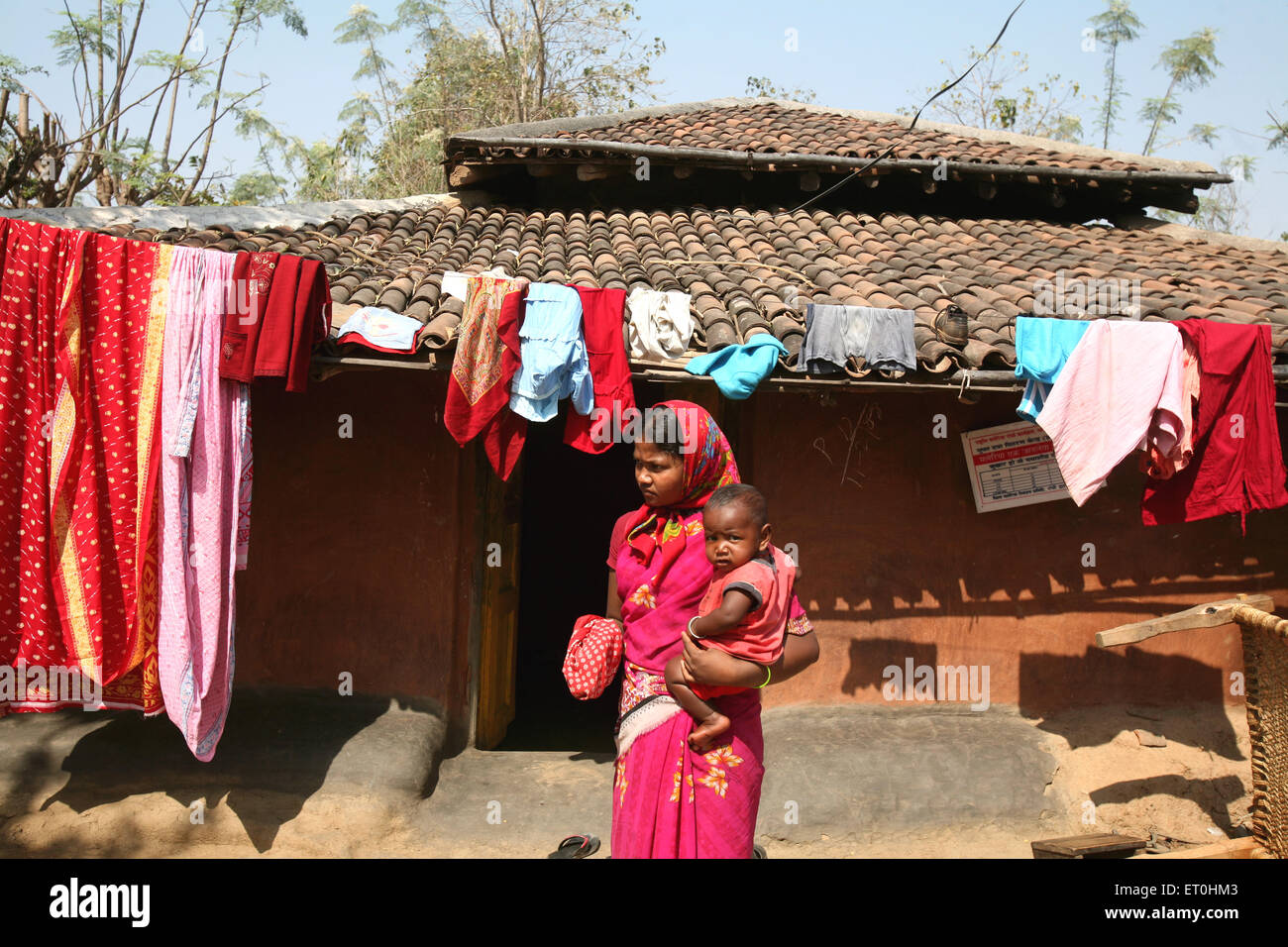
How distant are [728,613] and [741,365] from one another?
2.31m

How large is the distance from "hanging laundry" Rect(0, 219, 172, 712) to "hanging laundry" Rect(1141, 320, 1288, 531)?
5.66 m

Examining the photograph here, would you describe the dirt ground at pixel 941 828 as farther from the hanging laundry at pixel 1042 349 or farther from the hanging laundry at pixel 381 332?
the hanging laundry at pixel 381 332

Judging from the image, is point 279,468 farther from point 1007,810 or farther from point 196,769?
point 1007,810

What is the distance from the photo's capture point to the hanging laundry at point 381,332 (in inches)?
187

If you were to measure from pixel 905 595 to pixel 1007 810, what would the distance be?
141 centimetres

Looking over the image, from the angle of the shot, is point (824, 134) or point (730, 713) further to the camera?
point (824, 134)

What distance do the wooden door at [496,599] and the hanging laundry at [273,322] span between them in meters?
1.64

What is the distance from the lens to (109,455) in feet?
15.1

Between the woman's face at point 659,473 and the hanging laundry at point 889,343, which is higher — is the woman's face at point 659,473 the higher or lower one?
the lower one

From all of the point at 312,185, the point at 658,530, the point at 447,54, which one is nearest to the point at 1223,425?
the point at 658,530

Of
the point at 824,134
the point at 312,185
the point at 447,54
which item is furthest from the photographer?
the point at 312,185

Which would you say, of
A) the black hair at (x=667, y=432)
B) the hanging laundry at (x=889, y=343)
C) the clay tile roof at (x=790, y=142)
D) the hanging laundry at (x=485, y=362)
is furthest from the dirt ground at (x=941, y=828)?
the clay tile roof at (x=790, y=142)

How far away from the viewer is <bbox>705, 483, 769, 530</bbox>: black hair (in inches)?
114

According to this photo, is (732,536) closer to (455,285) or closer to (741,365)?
(741,365)
